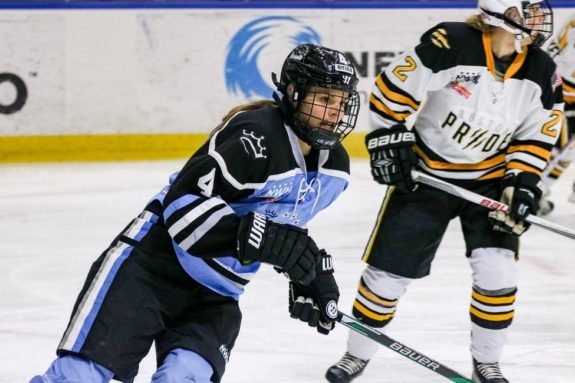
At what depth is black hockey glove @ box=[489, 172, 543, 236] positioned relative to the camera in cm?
304

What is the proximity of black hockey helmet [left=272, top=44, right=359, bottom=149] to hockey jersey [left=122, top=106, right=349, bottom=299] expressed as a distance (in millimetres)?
52

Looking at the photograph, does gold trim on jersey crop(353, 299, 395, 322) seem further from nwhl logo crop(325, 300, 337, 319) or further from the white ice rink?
nwhl logo crop(325, 300, 337, 319)

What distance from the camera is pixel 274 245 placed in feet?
7.37

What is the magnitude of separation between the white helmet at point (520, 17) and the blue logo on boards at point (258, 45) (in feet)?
12.3

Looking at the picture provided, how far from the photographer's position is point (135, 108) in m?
6.68

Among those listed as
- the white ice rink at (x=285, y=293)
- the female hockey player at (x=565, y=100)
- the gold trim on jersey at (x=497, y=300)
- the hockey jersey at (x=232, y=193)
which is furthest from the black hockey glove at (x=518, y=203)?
the female hockey player at (x=565, y=100)

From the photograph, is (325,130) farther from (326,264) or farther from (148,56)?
(148,56)

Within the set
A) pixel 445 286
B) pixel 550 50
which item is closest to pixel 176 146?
pixel 550 50

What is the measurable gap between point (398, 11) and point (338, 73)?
4591 millimetres

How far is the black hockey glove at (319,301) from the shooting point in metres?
2.47

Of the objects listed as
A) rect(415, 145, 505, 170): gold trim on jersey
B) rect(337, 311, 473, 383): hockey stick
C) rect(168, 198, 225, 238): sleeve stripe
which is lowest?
rect(337, 311, 473, 383): hockey stick

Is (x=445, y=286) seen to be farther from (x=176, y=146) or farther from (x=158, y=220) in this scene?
(x=176, y=146)

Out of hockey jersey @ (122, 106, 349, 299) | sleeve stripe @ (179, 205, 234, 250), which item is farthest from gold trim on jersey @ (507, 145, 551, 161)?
sleeve stripe @ (179, 205, 234, 250)

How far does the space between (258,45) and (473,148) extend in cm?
376
